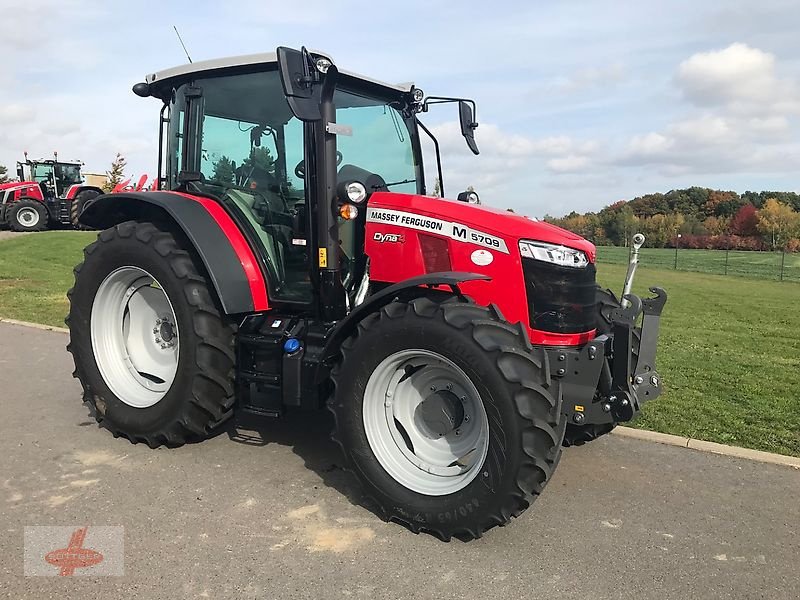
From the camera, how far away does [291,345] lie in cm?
416

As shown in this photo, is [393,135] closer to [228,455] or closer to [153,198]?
[153,198]

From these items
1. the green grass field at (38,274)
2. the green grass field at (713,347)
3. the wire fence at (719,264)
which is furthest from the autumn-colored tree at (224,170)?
the wire fence at (719,264)

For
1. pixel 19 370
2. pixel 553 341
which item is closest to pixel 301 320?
pixel 553 341

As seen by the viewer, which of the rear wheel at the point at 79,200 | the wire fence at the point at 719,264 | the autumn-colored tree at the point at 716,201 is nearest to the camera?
the rear wheel at the point at 79,200

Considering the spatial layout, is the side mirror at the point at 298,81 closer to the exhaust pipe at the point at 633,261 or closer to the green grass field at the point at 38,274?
the exhaust pipe at the point at 633,261

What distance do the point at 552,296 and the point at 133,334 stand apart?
3.17 metres

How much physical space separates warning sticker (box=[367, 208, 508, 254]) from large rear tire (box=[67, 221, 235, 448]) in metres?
1.30

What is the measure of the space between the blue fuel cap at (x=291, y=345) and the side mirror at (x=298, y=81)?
136 cm

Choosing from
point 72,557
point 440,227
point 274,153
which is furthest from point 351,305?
point 72,557

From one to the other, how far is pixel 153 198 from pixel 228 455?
5.91 feet

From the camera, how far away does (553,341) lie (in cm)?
374

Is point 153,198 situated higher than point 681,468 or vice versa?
point 153,198

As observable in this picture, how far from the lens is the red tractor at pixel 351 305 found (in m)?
3.36

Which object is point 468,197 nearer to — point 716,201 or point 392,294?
point 392,294
